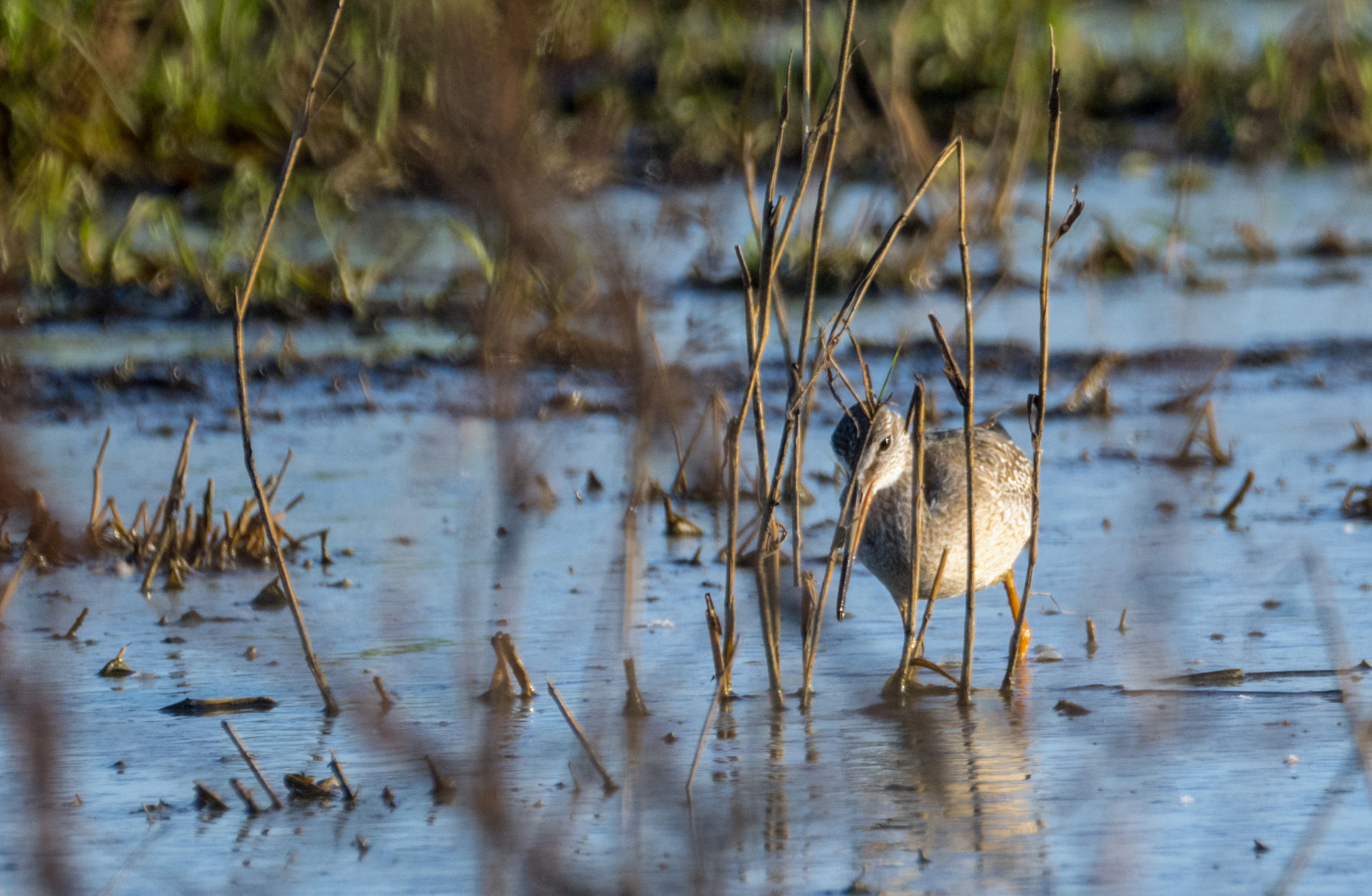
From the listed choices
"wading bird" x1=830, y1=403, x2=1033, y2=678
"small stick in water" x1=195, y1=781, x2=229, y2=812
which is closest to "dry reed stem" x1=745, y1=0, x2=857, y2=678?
"wading bird" x1=830, y1=403, x2=1033, y2=678

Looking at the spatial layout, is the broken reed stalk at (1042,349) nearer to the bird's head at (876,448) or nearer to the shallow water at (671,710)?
the shallow water at (671,710)

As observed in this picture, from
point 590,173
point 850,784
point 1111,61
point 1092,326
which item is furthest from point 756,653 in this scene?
point 1111,61

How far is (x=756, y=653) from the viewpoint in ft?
14.7

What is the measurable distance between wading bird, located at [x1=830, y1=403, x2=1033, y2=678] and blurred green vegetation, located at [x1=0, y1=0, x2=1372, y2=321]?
1.70 metres

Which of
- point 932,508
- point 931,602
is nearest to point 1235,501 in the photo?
point 932,508

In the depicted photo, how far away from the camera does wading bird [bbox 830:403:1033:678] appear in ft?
14.6

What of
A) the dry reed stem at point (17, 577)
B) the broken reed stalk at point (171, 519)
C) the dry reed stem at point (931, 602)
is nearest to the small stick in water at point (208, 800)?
the dry reed stem at point (17, 577)

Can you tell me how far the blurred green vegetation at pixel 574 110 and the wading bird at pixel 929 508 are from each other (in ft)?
5.58

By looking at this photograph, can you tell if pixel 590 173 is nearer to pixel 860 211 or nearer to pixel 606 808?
pixel 606 808

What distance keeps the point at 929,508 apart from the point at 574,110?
8423mm

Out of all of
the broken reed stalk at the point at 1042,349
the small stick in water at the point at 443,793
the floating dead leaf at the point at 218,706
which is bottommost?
the floating dead leaf at the point at 218,706

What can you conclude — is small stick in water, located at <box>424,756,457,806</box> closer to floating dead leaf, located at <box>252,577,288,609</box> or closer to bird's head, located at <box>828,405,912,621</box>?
bird's head, located at <box>828,405,912,621</box>

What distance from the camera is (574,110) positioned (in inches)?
492

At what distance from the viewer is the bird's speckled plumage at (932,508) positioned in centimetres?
445
